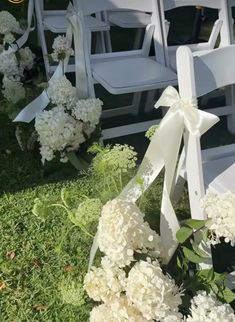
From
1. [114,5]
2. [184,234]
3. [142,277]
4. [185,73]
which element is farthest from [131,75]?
[142,277]

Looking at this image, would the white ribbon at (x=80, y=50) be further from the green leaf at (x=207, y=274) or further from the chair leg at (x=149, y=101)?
the green leaf at (x=207, y=274)

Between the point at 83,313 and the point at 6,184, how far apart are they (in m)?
1.03

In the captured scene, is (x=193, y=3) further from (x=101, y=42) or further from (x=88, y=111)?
(x=88, y=111)

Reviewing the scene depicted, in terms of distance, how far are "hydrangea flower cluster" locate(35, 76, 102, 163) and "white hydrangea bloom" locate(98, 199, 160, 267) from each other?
3.36 ft

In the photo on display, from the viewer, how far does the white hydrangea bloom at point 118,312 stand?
1.81 m

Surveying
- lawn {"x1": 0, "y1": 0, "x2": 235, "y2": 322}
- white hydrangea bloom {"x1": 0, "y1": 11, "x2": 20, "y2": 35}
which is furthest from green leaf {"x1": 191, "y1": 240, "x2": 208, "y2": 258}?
white hydrangea bloom {"x1": 0, "y1": 11, "x2": 20, "y2": 35}

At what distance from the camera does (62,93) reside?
2.92m

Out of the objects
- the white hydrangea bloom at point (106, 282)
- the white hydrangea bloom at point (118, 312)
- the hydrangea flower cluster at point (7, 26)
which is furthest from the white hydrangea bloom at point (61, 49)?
the white hydrangea bloom at point (118, 312)

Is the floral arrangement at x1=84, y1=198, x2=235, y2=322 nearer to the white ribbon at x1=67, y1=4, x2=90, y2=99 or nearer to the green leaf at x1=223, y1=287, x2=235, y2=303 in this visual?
the green leaf at x1=223, y1=287, x2=235, y2=303

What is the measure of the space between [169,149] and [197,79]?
29cm

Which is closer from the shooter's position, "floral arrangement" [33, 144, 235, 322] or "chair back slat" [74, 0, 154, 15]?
"floral arrangement" [33, 144, 235, 322]

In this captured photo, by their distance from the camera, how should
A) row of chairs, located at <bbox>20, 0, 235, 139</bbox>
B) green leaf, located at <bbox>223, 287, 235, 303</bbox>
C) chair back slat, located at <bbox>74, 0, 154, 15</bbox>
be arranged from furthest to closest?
chair back slat, located at <bbox>74, 0, 154, 15</bbox> < row of chairs, located at <bbox>20, 0, 235, 139</bbox> < green leaf, located at <bbox>223, 287, 235, 303</bbox>

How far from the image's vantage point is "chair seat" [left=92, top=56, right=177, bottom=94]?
283 cm

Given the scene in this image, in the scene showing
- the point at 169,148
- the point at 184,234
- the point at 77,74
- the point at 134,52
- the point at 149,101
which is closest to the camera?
the point at 184,234
